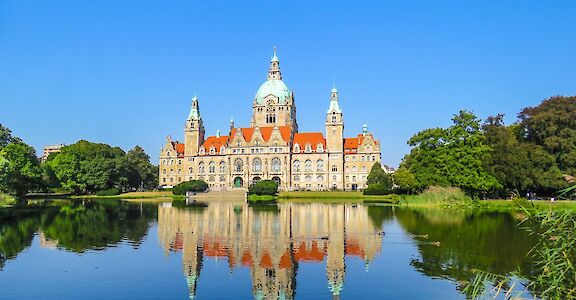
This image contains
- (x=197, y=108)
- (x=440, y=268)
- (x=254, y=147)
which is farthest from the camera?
(x=197, y=108)

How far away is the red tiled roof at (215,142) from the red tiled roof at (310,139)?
15492mm

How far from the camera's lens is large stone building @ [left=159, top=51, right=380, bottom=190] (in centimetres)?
10556

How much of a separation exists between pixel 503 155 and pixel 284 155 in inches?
2058

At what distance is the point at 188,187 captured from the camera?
8456 cm

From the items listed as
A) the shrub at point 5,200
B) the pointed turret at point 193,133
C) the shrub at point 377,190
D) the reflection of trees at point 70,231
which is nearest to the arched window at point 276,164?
the pointed turret at point 193,133

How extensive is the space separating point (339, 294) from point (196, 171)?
99.3 m

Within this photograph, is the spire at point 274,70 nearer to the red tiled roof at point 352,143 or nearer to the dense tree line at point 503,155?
the red tiled roof at point 352,143

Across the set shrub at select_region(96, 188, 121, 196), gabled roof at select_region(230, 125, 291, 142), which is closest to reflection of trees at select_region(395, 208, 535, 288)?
shrub at select_region(96, 188, 121, 196)

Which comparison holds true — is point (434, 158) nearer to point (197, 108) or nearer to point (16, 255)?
point (16, 255)

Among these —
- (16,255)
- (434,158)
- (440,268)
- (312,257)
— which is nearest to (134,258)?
(16,255)

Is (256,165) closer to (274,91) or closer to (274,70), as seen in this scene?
(274,91)

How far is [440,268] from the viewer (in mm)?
19812

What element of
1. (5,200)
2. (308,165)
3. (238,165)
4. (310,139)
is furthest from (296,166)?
(5,200)

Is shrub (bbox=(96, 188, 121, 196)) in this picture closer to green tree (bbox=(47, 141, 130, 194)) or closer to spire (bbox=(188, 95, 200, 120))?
green tree (bbox=(47, 141, 130, 194))
